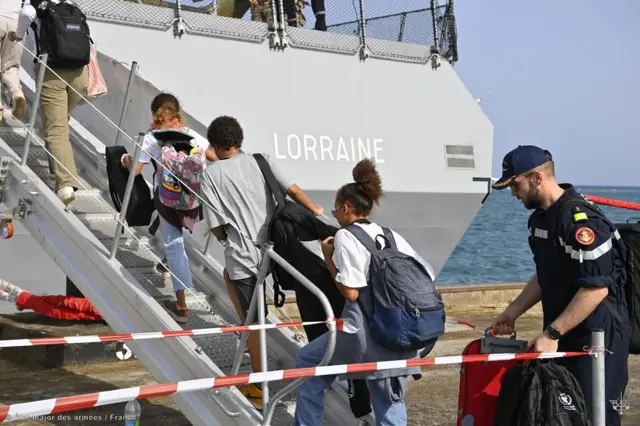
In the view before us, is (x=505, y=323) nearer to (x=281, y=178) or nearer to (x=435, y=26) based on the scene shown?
(x=281, y=178)

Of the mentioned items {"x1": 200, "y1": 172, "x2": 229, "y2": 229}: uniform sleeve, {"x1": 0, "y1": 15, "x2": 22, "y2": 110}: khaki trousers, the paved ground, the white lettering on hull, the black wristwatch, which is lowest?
the paved ground

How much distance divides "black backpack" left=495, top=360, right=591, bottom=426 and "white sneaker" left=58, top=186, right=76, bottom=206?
3385 mm

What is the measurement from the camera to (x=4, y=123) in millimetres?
7125

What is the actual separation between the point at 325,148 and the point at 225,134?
223 inches

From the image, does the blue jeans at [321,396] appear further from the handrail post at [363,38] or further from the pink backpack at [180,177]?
the handrail post at [363,38]

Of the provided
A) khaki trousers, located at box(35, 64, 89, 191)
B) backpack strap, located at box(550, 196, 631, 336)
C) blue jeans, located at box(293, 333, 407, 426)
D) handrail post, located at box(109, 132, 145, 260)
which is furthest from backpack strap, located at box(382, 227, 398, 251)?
khaki trousers, located at box(35, 64, 89, 191)

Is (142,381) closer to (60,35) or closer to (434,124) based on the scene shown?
(60,35)

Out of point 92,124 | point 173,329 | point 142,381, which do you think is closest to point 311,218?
point 173,329

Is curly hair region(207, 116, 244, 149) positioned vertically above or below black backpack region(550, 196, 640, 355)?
above

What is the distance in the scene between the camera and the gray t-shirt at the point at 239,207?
4.77 m

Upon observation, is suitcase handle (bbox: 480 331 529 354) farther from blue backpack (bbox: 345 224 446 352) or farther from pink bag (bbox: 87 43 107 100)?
pink bag (bbox: 87 43 107 100)

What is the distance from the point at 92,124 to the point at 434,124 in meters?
4.47

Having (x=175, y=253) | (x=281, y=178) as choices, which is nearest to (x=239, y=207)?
(x=281, y=178)

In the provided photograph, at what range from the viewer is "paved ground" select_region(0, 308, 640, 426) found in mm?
6203
